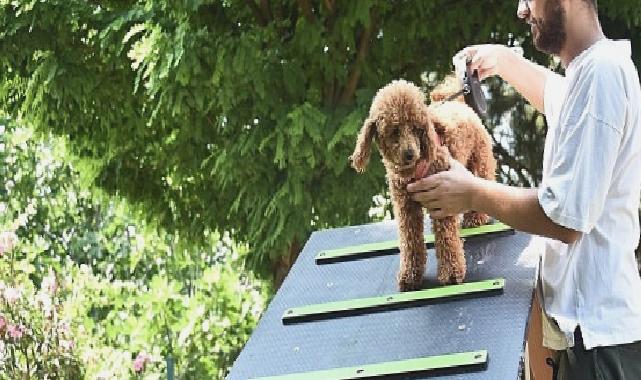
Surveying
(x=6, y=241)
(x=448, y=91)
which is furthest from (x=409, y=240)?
(x=6, y=241)

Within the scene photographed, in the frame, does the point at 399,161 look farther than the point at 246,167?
No

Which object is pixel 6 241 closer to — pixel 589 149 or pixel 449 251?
pixel 449 251

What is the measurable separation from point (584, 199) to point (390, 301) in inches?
24.7

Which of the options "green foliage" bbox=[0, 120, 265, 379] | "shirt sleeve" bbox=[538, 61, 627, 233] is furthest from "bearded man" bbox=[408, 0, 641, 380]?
"green foliage" bbox=[0, 120, 265, 379]

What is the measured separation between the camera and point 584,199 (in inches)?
80.4

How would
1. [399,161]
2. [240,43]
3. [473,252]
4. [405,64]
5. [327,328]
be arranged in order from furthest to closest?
[405,64], [240,43], [473,252], [327,328], [399,161]

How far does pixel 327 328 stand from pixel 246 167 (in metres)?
2.06

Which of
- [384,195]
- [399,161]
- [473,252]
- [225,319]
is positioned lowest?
[225,319]

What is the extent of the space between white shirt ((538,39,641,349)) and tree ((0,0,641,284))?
203 centimetres

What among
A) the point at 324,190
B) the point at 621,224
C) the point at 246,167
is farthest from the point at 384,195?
the point at 621,224

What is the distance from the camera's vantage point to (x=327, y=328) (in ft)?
8.15

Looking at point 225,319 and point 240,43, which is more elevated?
point 240,43

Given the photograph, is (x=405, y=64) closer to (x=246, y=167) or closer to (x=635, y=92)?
(x=246, y=167)

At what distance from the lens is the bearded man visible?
2037 millimetres
